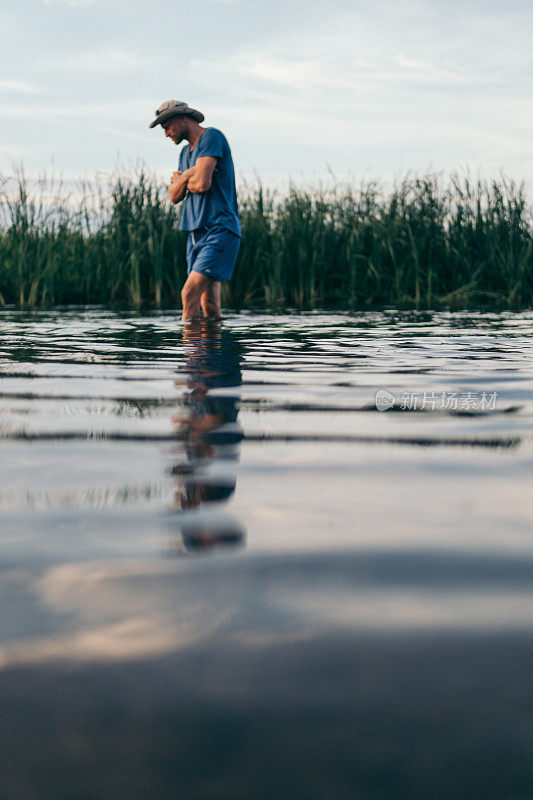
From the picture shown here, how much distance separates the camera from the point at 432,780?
→ 2.40 ft

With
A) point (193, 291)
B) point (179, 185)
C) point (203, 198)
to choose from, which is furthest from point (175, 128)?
point (193, 291)

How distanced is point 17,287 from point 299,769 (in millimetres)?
8977

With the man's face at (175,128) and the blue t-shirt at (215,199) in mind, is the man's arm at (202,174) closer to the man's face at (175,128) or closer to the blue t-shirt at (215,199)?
the blue t-shirt at (215,199)

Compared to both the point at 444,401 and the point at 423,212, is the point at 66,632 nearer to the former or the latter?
the point at 444,401

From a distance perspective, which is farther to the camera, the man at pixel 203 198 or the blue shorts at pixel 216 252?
the blue shorts at pixel 216 252

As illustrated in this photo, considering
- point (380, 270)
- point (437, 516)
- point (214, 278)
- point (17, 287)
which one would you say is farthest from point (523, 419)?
point (17, 287)

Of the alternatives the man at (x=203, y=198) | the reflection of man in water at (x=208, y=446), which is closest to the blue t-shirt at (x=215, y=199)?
the man at (x=203, y=198)

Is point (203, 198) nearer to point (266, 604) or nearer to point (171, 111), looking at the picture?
point (171, 111)

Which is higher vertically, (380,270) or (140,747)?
(380,270)

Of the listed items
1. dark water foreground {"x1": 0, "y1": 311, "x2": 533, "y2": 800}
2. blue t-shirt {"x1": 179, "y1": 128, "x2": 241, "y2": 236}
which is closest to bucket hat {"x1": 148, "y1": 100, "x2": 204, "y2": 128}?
blue t-shirt {"x1": 179, "y1": 128, "x2": 241, "y2": 236}

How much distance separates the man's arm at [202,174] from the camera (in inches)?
220

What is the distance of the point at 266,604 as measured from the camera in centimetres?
106

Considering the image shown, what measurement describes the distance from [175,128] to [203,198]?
516 mm

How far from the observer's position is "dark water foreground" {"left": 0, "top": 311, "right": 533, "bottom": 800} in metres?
0.76
